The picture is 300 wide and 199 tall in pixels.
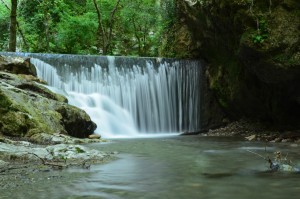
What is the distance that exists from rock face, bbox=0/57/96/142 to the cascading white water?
71.2 inches

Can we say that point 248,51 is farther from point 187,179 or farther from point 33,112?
point 187,179

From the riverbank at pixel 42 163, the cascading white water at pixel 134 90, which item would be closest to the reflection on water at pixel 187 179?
the riverbank at pixel 42 163

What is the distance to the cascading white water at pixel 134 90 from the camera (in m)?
12.4

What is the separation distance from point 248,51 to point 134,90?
190 inches

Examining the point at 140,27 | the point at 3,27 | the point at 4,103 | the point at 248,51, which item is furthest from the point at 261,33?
the point at 3,27

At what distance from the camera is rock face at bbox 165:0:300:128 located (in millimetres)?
9359

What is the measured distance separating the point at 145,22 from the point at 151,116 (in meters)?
10.3

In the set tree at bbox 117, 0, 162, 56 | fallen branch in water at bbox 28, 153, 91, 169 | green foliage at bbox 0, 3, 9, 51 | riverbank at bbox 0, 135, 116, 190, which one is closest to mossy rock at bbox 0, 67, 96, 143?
riverbank at bbox 0, 135, 116, 190

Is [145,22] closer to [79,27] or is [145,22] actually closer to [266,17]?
[79,27]

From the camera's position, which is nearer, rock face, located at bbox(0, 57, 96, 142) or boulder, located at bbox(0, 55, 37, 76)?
rock face, located at bbox(0, 57, 96, 142)

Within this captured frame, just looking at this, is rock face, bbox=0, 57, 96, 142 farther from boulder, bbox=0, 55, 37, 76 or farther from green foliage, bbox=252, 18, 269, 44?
green foliage, bbox=252, 18, 269, 44

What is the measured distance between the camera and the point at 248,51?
9867 mm

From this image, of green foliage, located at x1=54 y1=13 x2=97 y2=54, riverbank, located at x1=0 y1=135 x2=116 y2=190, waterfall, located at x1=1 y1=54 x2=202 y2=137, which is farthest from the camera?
green foliage, located at x1=54 y1=13 x2=97 y2=54

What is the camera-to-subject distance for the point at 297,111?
36.8ft
